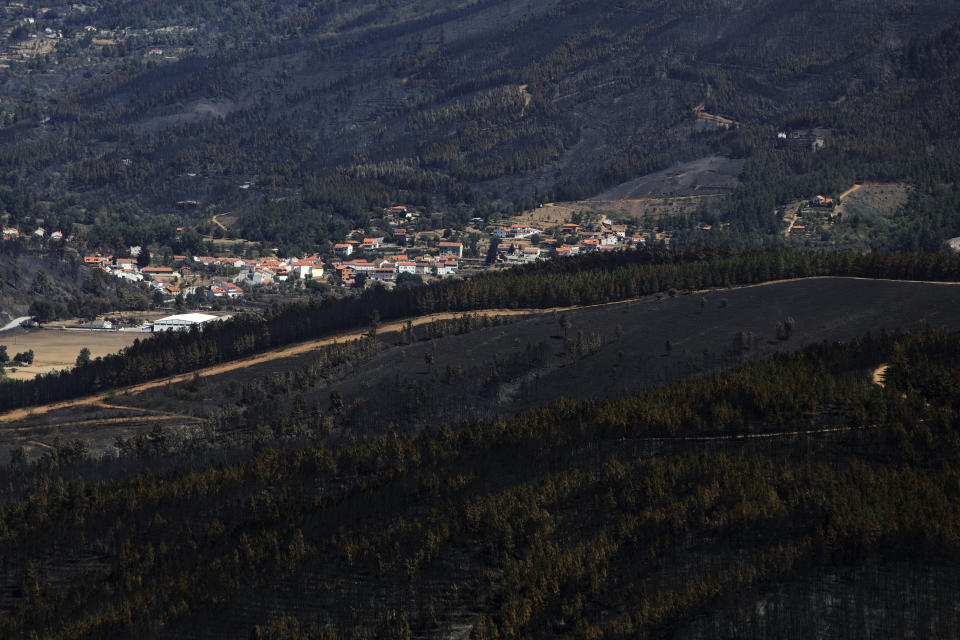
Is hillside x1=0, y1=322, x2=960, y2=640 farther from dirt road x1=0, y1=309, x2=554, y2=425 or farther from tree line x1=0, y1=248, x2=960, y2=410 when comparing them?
tree line x1=0, y1=248, x2=960, y2=410

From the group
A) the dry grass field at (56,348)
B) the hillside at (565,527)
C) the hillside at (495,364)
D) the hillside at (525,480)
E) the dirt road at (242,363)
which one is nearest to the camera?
the hillside at (565,527)

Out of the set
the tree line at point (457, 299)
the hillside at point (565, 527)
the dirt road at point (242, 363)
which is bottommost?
the hillside at point (565, 527)

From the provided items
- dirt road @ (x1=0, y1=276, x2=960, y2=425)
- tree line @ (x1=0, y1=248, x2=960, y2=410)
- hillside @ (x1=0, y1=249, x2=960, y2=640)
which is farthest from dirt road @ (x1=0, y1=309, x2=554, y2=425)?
tree line @ (x1=0, y1=248, x2=960, y2=410)

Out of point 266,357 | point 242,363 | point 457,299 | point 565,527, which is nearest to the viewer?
point 565,527

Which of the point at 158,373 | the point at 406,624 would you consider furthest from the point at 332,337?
the point at 406,624

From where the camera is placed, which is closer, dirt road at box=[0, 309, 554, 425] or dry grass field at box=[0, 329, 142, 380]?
dirt road at box=[0, 309, 554, 425]

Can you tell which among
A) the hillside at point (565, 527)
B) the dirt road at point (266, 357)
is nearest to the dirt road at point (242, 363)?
the dirt road at point (266, 357)

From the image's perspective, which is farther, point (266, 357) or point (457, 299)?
point (457, 299)

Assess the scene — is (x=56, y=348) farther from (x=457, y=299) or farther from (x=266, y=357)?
(x=457, y=299)

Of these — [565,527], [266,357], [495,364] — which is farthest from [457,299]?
[565,527]

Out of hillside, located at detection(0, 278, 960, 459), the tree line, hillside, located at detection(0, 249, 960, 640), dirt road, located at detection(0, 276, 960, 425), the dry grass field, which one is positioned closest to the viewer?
hillside, located at detection(0, 249, 960, 640)

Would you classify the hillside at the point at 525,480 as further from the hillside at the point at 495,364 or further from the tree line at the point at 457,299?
the tree line at the point at 457,299

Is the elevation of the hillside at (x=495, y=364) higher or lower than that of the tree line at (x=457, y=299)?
lower
